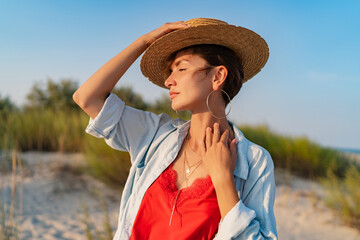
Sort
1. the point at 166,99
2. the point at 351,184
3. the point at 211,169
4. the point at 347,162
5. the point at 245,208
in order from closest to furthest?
the point at 245,208
the point at 211,169
the point at 351,184
the point at 347,162
the point at 166,99

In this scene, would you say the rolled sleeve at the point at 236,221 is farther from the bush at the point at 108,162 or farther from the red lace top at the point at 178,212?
the bush at the point at 108,162

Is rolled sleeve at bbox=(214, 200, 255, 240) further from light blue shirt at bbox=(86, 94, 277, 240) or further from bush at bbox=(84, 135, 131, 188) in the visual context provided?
bush at bbox=(84, 135, 131, 188)

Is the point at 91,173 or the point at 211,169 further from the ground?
the point at 211,169

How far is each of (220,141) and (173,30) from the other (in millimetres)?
655

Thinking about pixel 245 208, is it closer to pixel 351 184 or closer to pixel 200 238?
pixel 200 238

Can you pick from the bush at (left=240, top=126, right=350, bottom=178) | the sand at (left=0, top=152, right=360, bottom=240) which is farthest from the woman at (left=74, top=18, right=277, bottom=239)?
the bush at (left=240, top=126, right=350, bottom=178)

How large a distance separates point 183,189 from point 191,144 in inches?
10.9

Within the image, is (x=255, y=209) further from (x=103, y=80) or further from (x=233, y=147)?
(x=103, y=80)

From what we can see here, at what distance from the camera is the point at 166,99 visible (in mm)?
10023

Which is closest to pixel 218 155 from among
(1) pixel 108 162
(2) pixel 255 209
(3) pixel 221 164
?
(3) pixel 221 164

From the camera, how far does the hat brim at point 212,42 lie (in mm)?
1584

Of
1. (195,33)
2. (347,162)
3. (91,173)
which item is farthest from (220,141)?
(347,162)

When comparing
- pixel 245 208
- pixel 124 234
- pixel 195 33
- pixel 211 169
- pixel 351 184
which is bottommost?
pixel 351 184

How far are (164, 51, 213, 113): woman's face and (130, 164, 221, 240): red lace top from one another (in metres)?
0.38
